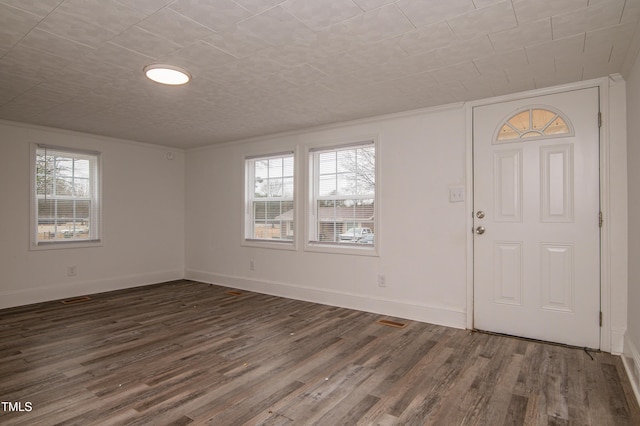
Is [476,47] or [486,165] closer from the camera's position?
[476,47]

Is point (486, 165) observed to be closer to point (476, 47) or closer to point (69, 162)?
point (476, 47)

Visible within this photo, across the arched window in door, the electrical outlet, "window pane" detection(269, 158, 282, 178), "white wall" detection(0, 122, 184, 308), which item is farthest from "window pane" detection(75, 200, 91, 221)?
the arched window in door

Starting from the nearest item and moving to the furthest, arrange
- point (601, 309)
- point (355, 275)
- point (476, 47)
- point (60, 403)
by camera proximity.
Result: point (60, 403) → point (476, 47) → point (601, 309) → point (355, 275)

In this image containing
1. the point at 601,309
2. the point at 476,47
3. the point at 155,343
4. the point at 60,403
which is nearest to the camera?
the point at 60,403

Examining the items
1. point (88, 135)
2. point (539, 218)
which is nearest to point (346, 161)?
point (539, 218)

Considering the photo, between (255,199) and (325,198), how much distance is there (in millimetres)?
1291

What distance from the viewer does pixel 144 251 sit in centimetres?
574

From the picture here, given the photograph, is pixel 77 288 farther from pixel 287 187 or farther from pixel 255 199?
pixel 287 187

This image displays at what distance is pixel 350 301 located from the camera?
434 cm

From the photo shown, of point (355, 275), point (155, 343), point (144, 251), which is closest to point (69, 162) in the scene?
point (144, 251)

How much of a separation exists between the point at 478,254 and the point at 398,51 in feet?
6.89

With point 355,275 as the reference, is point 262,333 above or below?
below

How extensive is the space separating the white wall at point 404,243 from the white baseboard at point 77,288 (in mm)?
1717

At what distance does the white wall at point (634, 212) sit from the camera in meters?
2.41
